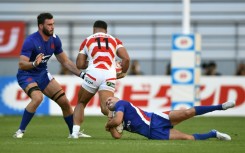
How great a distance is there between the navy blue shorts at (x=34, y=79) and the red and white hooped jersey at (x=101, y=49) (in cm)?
105

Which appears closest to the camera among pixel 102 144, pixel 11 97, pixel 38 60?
pixel 102 144

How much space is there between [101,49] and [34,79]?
57.4 inches

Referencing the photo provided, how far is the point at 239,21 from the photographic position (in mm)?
30047

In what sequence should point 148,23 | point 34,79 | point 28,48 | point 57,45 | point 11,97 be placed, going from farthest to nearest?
point 148,23
point 11,97
point 57,45
point 34,79
point 28,48

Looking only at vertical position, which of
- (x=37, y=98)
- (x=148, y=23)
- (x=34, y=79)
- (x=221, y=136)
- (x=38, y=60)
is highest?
(x=148, y=23)

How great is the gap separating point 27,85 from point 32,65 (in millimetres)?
545

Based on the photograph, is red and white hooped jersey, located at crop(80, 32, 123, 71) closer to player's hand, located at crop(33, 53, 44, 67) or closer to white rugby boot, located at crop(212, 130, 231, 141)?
player's hand, located at crop(33, 53, 44, 67)

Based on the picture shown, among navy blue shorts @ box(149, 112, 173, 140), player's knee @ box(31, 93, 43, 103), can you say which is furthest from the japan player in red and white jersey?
navy blue shorts @ box(149, 112, 173, 140)

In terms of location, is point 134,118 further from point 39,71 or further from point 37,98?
point 39,71

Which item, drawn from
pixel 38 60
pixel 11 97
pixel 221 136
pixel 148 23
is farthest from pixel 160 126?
pixel 148 23

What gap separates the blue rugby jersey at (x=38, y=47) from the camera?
56.0 feet

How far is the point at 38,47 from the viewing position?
1717 cm

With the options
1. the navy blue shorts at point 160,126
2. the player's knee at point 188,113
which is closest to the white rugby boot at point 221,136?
the player's knee at point 188,113

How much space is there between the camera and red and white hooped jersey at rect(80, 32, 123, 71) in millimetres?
16734
